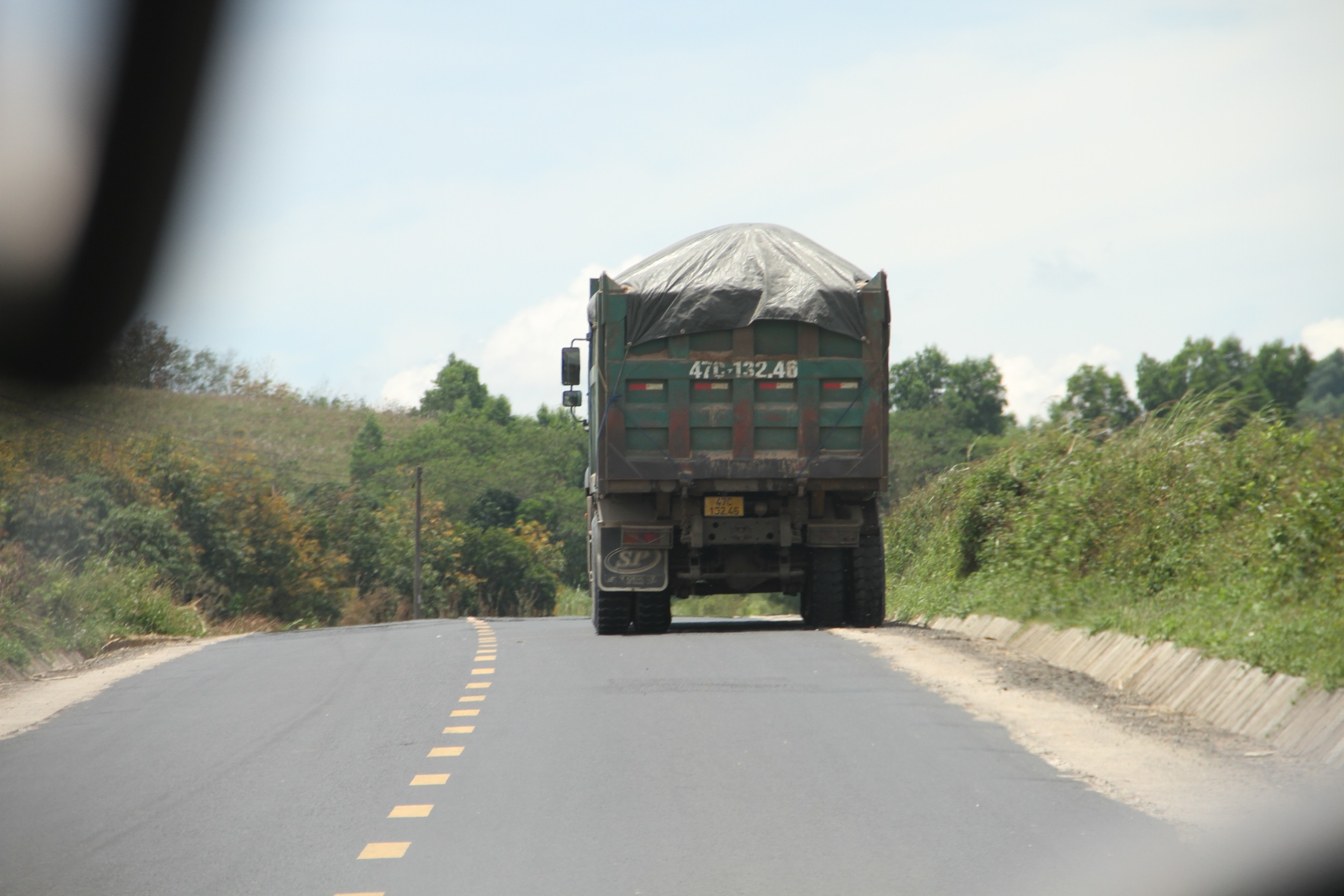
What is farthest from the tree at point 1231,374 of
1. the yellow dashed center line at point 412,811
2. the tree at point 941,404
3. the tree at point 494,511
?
the tree at point 494,511

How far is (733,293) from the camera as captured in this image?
15156 millimetres

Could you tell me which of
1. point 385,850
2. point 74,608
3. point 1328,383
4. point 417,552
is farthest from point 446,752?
point 417,552

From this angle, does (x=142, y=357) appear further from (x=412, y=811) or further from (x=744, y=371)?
(x=412, y=811)

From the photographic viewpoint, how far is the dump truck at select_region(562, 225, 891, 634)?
14977 mm

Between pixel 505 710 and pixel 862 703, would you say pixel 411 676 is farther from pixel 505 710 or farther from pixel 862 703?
pixel 862 703

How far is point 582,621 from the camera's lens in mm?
24156

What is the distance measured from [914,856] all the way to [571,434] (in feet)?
252

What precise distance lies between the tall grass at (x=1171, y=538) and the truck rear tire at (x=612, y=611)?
4.14 m

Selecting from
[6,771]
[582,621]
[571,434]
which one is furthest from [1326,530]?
[571,434]

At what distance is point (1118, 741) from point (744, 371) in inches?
300

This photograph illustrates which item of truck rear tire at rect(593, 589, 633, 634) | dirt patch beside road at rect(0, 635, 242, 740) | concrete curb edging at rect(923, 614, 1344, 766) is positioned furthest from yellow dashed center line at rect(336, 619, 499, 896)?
concrete curb edging at rect(923, 614, 1344, 766)

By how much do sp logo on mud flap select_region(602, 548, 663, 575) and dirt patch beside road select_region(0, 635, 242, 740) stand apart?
517 centimetres

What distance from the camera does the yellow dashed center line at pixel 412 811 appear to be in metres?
6.55

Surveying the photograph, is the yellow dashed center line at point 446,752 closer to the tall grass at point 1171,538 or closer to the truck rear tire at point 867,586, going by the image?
the tall grass at point 1171,538
